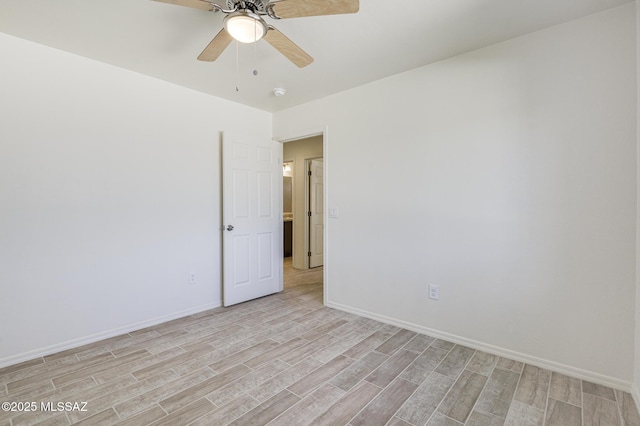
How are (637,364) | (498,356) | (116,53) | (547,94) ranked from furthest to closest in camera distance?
1. (116,53)
2. (498,356)
3. (547,94)
4. (637,364)

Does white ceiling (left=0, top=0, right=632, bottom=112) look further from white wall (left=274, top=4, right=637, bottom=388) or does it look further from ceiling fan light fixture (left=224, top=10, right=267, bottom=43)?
ceiling fan light fixture (left=224, top=10, right=267, bottom=43)

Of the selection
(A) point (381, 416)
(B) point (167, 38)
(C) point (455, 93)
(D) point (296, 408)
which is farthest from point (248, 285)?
(C) point (455, 93)

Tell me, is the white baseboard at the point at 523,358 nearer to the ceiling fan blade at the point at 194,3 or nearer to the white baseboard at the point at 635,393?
the white baseboard at the point at 635,393

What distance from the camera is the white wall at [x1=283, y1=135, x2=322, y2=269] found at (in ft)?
18.1

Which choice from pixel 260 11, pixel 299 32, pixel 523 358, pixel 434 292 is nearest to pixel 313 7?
pixel 260 11

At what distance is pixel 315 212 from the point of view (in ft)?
18.6

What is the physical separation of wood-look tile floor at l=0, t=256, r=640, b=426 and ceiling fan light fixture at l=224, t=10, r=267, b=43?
7.24ft

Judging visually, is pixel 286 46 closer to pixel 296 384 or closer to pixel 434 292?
pixel 296 384

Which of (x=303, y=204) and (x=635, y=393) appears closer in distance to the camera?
(x=635, y=393)

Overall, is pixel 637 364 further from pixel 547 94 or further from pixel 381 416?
pixel 547 94

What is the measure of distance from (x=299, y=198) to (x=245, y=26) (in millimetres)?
4061

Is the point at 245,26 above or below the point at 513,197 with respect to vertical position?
above

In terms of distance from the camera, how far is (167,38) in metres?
2.30

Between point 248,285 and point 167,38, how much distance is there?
8.90 feet
